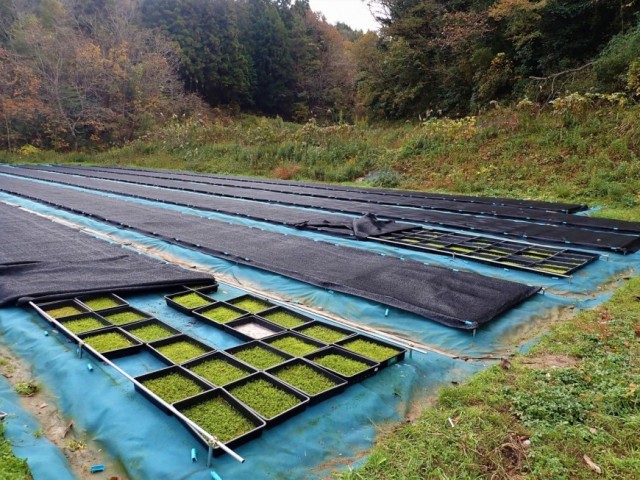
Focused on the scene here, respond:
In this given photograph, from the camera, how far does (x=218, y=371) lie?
7.30ft

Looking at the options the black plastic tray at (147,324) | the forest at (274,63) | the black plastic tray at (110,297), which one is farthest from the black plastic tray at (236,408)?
the forest at (274,63)

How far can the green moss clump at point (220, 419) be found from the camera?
1.75 m

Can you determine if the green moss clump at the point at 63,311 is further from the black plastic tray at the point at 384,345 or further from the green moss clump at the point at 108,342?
the black plastic tray at the point at 384,345

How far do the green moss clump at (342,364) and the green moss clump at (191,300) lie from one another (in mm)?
1078

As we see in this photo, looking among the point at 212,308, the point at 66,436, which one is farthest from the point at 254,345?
the point at 66,436

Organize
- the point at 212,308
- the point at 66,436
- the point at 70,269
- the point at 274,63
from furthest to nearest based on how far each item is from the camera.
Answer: the point at 274,63
the point at 70,269
the point at 212,308
the point at 66,436

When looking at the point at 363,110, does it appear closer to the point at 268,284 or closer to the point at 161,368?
the point at 268,284

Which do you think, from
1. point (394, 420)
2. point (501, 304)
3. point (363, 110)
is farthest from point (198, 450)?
point (363, 110)

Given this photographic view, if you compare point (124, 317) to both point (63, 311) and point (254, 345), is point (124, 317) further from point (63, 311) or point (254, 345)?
point (254, 345)

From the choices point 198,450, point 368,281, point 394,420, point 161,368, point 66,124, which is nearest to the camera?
point 198,450

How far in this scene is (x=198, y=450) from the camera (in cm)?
167

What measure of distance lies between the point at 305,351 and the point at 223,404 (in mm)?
619

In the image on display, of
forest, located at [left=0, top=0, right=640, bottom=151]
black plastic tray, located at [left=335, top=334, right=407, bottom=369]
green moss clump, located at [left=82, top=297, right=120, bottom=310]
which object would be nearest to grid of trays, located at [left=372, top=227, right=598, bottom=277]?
black plastic tray, located at [left=335, top=334, right=407, bottom=369]

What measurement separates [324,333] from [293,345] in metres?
0.26
